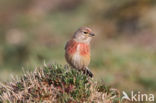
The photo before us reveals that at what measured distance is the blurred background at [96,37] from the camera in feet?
36.9

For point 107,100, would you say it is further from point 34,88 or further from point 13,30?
point 13,30

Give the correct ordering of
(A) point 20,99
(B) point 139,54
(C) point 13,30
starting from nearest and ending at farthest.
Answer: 1. (A) point 20,99
2. (B) point 139,54
3. (C) point 13,30

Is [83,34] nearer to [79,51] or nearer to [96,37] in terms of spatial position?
[79,51]

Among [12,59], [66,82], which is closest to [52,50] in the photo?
[12,59]

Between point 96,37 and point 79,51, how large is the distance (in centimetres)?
1160

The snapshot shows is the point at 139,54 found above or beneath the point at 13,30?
beneath

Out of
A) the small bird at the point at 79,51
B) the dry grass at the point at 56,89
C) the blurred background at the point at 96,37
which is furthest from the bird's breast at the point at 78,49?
the dry grass at the point at 56,89

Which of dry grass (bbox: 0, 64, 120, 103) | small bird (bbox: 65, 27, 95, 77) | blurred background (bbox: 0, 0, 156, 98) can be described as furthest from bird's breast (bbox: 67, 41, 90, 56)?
dry grass (bbox: 0, 64, 120, 103)

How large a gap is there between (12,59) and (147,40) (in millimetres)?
5110

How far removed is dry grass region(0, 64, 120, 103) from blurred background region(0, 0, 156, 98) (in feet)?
3.63

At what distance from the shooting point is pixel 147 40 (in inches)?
656

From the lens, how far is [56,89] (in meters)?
5.98

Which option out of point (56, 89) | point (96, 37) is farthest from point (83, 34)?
point (96, 37)

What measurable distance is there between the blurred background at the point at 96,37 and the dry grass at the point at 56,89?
43.6 inches
